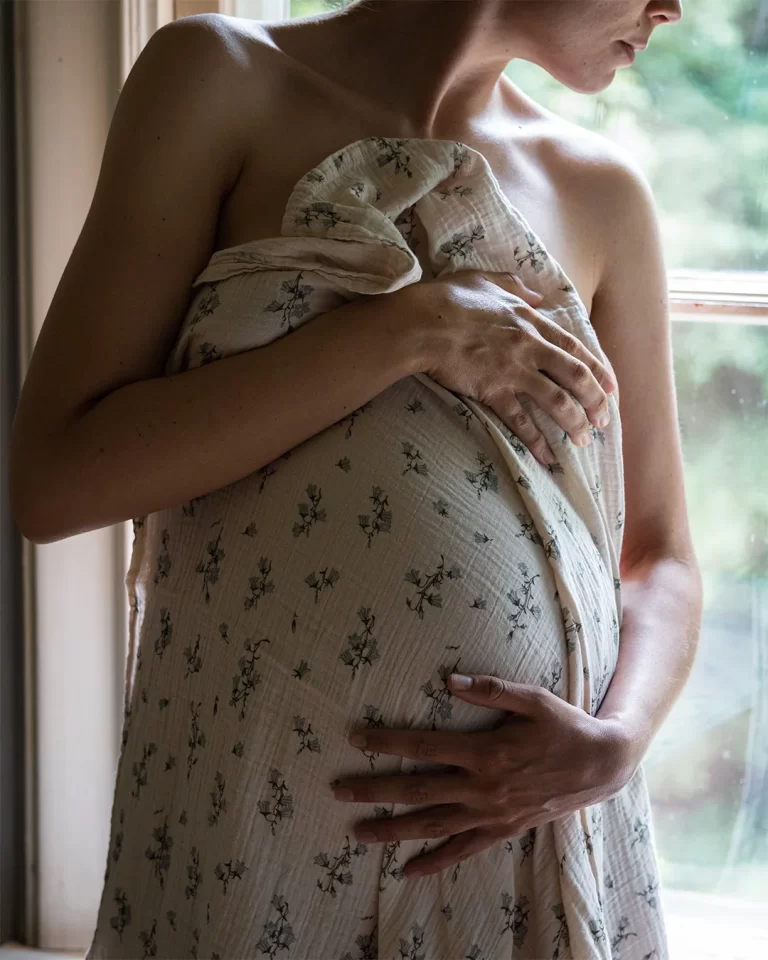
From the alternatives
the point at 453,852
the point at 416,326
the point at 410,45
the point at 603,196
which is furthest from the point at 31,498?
the point at 603,196

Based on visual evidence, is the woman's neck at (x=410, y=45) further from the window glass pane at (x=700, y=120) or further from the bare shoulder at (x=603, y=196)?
the window glass pane at (x=700, y=120)

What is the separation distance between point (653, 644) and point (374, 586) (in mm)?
357

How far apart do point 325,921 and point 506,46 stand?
2.78 feet

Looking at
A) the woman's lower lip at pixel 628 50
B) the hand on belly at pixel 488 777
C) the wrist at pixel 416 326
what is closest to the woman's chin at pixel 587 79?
the woman's lower lip at pixel 628 50

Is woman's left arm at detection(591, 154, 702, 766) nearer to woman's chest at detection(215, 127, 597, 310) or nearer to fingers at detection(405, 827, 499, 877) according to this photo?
woman's chest at detection(215, 127, 597, 310)

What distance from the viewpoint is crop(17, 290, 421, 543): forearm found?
0.75 metres

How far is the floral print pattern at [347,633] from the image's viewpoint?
75cm

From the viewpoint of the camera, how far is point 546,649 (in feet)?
2.58

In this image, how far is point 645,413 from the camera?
1.04 m

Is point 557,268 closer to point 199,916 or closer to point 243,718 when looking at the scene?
point 243,718

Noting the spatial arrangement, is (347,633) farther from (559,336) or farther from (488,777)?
(559,336)

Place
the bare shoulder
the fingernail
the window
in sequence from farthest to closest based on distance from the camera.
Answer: the window
the bare shoulder
the fingernail

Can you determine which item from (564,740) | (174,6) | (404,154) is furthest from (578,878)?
(174,6)

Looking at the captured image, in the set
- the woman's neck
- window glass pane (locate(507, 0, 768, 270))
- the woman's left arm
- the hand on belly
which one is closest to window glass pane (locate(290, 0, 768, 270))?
window glass pane (locate(507, 0, 768, 270))
